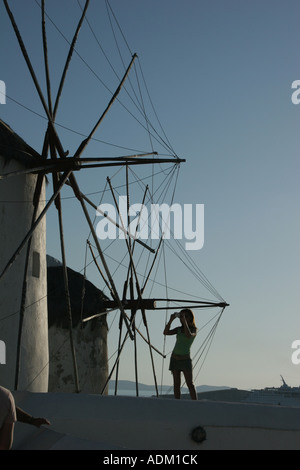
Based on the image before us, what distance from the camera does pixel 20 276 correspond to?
13.0m

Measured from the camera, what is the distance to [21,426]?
Answer: 6148 millimetres

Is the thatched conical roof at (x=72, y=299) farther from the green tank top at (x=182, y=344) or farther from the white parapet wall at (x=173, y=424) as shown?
the white parapet wall at (x=173, y=424)

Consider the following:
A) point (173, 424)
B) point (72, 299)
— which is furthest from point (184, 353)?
point (72, 299)

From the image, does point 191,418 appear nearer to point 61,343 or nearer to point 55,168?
point 55,168

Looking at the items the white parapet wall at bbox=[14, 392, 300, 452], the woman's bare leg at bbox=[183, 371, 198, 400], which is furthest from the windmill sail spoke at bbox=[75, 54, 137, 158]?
the white parapet wall at bbox=[14, 392, 300, 452]

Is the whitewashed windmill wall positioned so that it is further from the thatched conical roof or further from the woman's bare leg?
the thatched conical roof

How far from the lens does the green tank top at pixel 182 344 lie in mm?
11172

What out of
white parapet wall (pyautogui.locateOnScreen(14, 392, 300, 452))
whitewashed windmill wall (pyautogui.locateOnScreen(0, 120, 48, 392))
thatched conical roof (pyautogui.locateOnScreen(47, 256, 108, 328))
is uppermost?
thatched conical roof (pyautogui.locateOnScreen(47, 256, 108, 328))

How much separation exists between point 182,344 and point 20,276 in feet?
11.3

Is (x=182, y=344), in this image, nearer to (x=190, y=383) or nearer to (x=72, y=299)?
(x=190, y=383)

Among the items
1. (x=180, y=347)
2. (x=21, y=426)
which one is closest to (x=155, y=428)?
(x=21, y=426)

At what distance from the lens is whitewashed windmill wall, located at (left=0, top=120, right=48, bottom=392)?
1247 centimetres

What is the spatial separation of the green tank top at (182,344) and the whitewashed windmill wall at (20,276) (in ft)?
9.93
